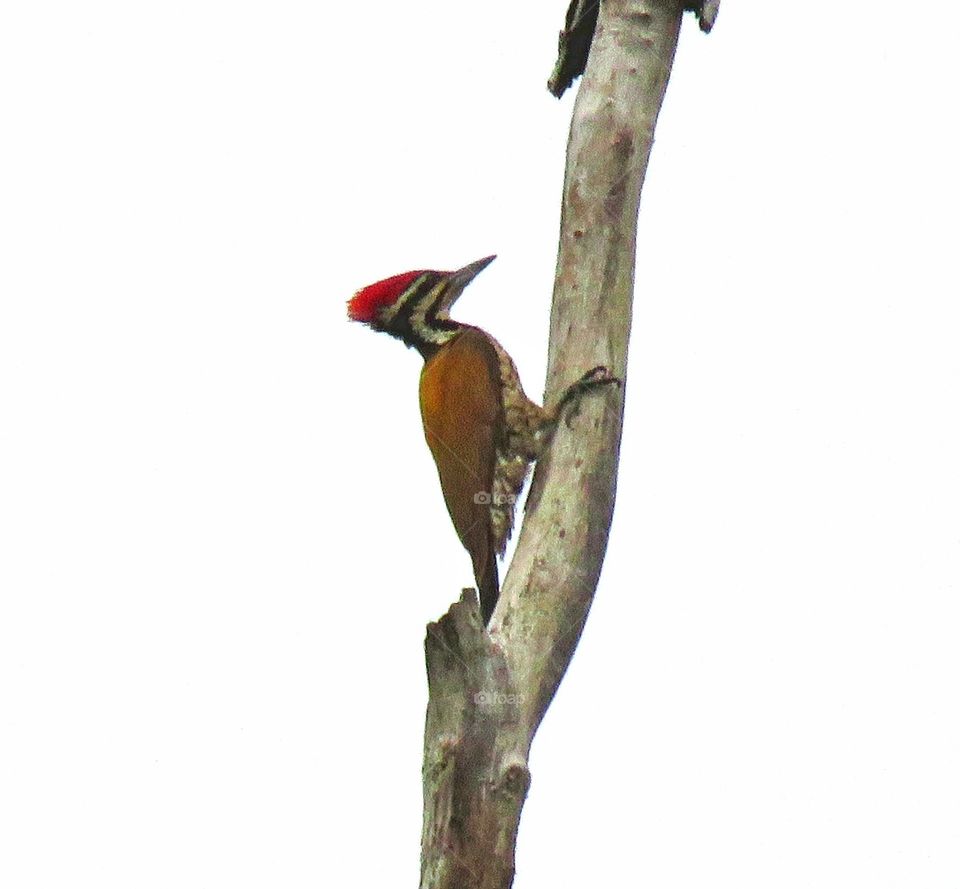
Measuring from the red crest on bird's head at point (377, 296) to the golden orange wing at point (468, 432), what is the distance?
A: 27cm

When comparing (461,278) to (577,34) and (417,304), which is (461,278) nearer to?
(417,304)

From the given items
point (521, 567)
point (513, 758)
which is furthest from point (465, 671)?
point (521, 567)

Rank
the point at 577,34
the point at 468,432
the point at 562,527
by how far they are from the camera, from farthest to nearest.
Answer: the point at 468,432 < the point at 577,34 < the point at 562,527

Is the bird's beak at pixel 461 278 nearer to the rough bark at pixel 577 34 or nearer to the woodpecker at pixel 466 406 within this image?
the woodpecker at pixel 466 406

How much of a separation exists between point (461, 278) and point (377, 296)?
0.31 m

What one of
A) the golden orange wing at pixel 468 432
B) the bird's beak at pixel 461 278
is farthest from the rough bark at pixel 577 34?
the golden orange wing at pixel 468 432

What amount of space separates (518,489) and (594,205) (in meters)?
1.06

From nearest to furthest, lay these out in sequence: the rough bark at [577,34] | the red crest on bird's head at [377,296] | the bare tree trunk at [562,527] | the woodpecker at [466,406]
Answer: the bare tree trunk at [562,527] < the rough bark at [577,34] < the woodpecker at [466,406] < the red crest on bird's head at [377,296]

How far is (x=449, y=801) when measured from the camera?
3787 millimetres

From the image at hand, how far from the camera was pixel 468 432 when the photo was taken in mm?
5586

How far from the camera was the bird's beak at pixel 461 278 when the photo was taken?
5.82 meters

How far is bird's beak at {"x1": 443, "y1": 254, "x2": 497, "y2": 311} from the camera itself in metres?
5.82

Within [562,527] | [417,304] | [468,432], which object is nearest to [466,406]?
[468,432]

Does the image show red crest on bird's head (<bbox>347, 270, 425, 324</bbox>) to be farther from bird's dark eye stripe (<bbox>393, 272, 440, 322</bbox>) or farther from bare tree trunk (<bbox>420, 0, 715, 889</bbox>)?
bare tree trunk (<bbox>420, 0, 715, 889</bbox>)
